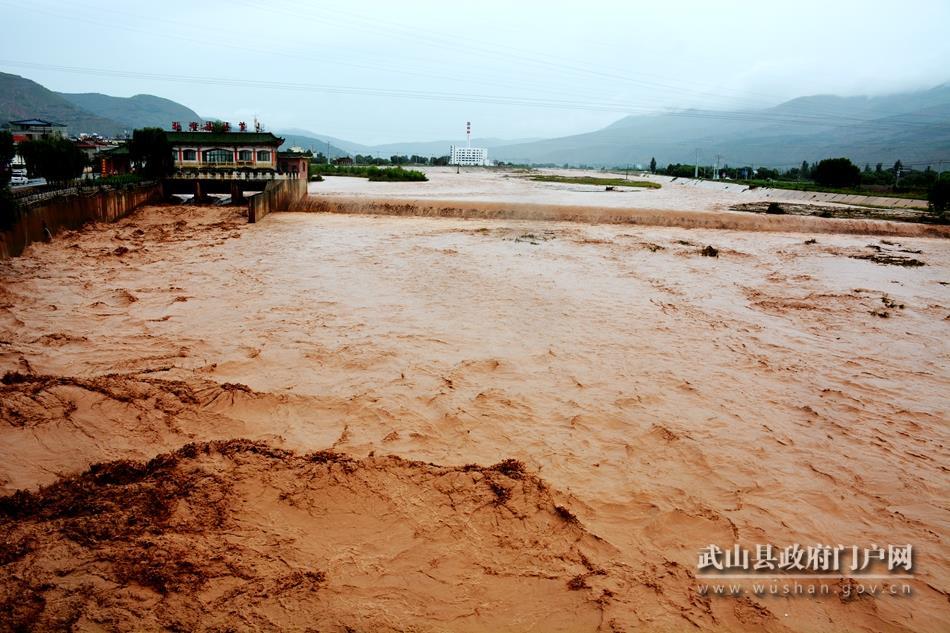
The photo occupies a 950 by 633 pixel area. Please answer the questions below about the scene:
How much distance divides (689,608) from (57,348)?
9522mm

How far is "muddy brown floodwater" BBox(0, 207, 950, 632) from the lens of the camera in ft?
13.0

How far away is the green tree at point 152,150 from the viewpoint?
35406 mm

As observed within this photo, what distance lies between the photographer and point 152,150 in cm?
3562

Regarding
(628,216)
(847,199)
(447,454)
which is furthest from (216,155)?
(847,199)

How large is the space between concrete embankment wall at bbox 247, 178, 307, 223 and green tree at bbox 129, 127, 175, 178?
10001 millimetres

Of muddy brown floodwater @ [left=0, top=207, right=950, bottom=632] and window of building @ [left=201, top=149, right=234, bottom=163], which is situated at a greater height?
window of building @ [left=201, top=149, right=234, bottom=163]

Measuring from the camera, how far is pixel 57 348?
28.7ft

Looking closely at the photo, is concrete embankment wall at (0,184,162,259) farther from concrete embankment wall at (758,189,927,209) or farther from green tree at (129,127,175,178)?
concrete embankment wall at (758,189,927,209)

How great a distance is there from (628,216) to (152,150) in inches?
1179

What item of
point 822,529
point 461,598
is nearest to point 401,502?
point 461,598

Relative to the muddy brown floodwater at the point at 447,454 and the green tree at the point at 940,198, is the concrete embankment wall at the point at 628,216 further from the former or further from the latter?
the muddy brown floodwater at the point at 447,454

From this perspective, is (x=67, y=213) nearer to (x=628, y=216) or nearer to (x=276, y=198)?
(x=276, y=198)

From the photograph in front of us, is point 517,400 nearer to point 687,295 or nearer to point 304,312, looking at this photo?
point 304,312

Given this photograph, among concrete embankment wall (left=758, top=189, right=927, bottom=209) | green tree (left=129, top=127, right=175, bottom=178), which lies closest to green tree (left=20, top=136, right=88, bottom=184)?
green tree (left=129, top=127, right=175, bottom=178)
